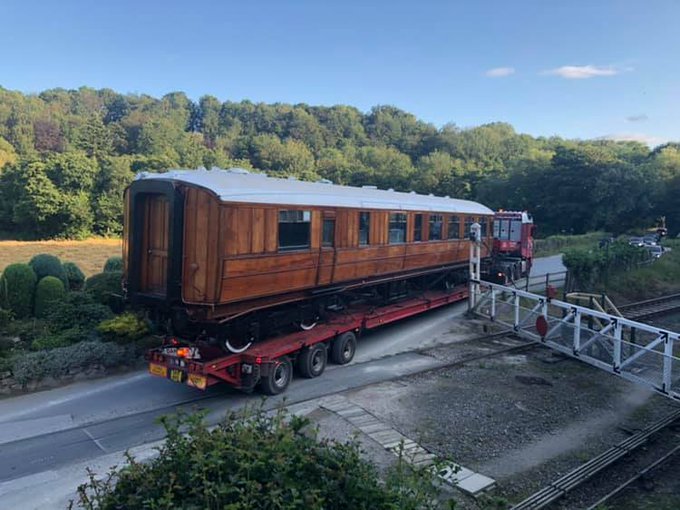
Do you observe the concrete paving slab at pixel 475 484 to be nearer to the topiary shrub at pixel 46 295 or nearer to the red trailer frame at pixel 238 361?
the red trailer frame at pixel 238 361

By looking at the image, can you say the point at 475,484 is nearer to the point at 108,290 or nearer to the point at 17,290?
the point at 108,290

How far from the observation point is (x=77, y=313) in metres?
12.4

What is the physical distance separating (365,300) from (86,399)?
7117 millimetres

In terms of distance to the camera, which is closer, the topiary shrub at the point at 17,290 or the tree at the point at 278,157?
the topiary shrub at the point at 17,290

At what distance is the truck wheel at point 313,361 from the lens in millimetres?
10750

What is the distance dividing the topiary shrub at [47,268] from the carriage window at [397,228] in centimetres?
865

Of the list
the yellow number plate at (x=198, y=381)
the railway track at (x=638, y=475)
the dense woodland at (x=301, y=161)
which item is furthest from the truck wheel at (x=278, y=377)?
the dense woodland at (x=301, y=161)

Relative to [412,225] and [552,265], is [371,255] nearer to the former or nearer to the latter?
[412,225]

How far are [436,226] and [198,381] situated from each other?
988cm

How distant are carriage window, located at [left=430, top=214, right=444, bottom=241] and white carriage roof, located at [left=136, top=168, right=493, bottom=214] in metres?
1.06

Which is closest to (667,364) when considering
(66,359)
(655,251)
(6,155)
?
(66,359)

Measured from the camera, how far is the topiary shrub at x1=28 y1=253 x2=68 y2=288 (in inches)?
532

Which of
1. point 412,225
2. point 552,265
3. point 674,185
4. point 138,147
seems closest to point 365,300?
point 412,225

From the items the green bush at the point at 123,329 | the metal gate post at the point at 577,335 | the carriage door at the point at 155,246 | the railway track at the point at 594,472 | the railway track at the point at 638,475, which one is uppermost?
the carriage door at the point at 155,246
